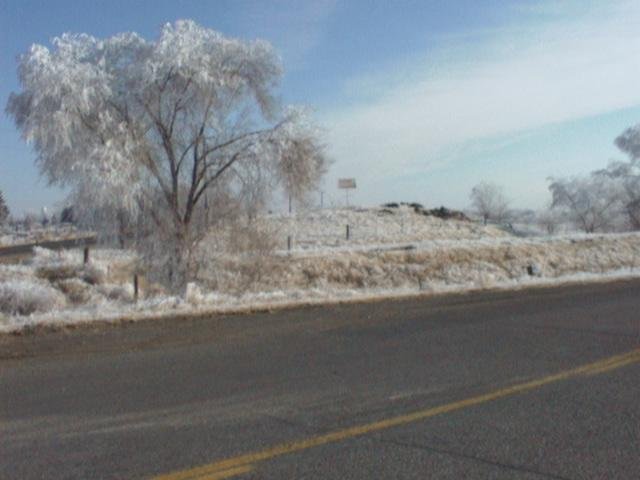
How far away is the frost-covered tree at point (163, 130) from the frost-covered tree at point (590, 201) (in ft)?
197

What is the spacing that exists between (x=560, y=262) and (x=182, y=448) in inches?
1259

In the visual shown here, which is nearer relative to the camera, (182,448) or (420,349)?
(182,448)

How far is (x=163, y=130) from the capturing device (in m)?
19.5

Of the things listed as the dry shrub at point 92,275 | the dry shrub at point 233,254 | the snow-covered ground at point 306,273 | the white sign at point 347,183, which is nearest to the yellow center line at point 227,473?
the snow-covered ground at point 306,273

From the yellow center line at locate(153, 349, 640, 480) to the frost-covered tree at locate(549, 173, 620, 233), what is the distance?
69.4 metres

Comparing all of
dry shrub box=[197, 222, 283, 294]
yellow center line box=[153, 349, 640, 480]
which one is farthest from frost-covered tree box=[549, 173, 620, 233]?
yellow center line box=[153, 349, 640, 480]

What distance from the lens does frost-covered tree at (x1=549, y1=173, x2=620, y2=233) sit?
237 feet

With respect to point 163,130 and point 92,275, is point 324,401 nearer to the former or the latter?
point 163,130

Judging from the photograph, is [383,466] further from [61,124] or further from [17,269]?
[17,269]

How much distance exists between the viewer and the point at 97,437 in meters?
5.60

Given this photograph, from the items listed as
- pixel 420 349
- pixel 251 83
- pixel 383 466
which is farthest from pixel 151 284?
pixel 383 466

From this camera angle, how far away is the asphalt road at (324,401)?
492 centimetres

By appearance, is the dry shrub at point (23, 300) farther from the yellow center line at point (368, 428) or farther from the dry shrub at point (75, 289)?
the yellow center line at point (368, 428)

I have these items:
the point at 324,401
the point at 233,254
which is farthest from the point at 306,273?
Result: the point at 324,401
